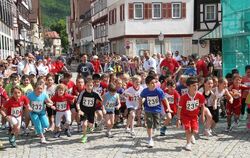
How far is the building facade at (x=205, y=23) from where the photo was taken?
46.1 metres

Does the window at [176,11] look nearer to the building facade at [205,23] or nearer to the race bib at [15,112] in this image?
the building facade at [205,23]

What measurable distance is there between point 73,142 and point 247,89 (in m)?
4.53

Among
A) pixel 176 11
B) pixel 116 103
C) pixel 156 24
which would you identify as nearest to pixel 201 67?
pixel 116 103

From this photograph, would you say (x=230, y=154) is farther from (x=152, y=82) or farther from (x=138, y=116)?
(x=138, y=116)

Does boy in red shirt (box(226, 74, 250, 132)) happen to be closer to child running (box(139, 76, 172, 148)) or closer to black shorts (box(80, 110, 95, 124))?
child running (box(139, 76, 172, 148))

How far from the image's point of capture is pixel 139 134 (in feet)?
37.2

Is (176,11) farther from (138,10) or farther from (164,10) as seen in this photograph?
(138,10)

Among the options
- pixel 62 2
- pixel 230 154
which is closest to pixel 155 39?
pixel 230 154

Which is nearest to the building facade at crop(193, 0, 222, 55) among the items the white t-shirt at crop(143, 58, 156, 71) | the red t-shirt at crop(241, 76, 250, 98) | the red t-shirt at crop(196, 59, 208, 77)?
the white t-shirt at crop(143, 58, 156, 71)

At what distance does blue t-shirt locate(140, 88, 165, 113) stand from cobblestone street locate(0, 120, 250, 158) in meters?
0.78

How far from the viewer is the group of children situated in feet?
32.9

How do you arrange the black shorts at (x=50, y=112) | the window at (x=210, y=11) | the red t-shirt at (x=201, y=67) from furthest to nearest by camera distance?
1. the window at (x=210, y=11)
2. the red t-shirt at (x=201, y=67)
3. the black shorts at (x=50, y=112)

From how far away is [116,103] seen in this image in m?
11.3

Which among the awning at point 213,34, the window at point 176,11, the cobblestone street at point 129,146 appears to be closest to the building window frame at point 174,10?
the window at point 176,11
